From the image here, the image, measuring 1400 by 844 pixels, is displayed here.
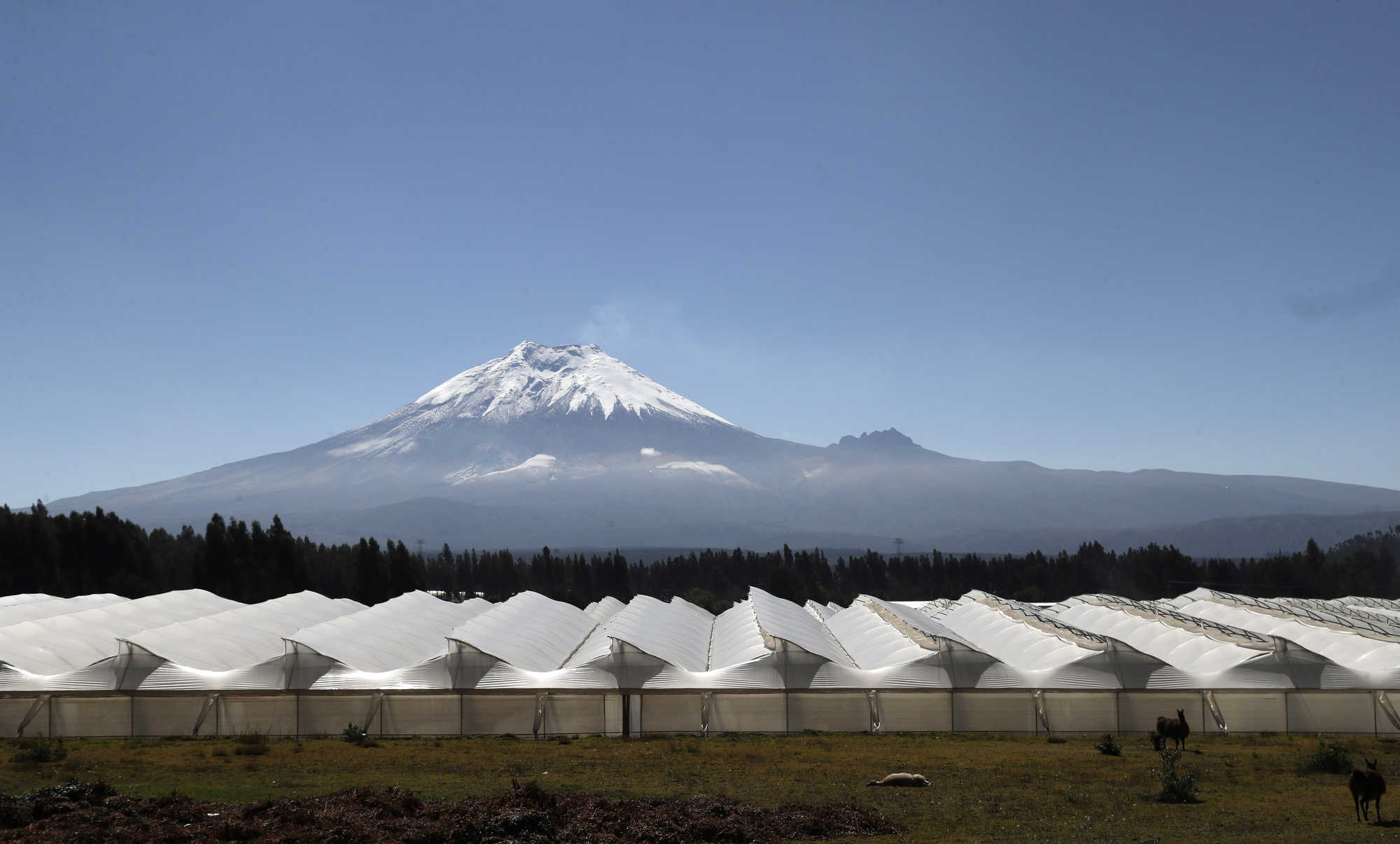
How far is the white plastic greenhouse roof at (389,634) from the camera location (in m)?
37.3

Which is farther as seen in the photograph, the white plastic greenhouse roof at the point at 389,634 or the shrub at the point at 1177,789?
the white plastic greenhouse roof at the point at 389,634

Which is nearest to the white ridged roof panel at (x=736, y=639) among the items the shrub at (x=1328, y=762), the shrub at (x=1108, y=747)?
the shrub at (x=1108, y=747)

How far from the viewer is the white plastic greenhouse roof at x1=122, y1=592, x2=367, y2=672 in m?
38.1

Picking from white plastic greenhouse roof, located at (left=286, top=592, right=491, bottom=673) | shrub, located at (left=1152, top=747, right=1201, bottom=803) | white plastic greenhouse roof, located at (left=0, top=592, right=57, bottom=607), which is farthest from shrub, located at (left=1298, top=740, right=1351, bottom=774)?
white plastic greenhouse roof, located at (left=0, top=592, right=57, bottom=607)

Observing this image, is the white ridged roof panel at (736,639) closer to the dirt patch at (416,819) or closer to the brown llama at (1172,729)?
the brown llama at (1172,729)

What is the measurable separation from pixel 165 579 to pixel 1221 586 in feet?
345

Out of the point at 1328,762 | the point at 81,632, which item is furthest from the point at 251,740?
the point at 1328,762

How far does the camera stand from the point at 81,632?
43.6 meters

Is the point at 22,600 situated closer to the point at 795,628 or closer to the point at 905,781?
the point at 795,628

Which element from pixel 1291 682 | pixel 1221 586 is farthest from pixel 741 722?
pixel 1221 586

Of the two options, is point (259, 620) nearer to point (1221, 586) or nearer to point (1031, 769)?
point (1031, 769)

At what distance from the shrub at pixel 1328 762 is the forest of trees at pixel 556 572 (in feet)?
250

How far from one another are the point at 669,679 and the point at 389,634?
1643 centimetres

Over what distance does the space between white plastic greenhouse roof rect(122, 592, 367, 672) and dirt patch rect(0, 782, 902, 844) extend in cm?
2082
